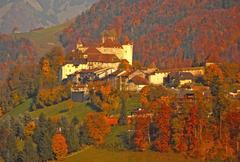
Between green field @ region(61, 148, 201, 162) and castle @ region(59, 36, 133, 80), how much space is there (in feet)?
108

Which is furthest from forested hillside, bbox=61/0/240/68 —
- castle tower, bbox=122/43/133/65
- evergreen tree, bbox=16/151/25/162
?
evergreen tree, bbox=16/151/25/162

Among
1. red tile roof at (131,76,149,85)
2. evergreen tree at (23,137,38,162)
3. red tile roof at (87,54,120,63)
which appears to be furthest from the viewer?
red tile roof at (87,54,120,63)

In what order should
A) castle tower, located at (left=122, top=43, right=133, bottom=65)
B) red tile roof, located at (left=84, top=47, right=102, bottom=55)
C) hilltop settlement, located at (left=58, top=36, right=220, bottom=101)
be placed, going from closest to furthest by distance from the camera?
hilltop settlement, located at (left=58, top=36, right=220, bottom=101) < red tile roof, located at (left=84, top=47, right=102, bottom=55) < castle tower, located at (left=122, top=43, right=133, bottom=65)

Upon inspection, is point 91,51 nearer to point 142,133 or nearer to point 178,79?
point 178,79

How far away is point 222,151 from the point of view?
71.4 metres

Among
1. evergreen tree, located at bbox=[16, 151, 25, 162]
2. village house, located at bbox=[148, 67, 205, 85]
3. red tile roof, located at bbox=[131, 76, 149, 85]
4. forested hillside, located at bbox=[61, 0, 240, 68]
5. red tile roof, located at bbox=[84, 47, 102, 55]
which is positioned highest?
forested hillside, located at bbox=[61, 0, 240, 68]

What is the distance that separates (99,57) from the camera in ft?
367

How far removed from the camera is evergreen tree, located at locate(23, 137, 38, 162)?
77.0 metres

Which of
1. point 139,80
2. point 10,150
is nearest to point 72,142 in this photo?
point 10,150

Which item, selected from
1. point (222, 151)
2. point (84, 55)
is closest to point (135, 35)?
point (84, 55)

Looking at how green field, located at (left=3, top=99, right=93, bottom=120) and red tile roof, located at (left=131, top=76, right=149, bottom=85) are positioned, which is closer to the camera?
green field, located at (left=3, top=99, right=93, bottom=120)

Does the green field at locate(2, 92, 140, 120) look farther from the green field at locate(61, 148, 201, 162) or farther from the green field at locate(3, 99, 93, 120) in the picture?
the green field at locate(61, 148, 201, 162)

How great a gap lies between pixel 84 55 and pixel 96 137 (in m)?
35.2

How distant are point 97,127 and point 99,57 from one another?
31683mm
